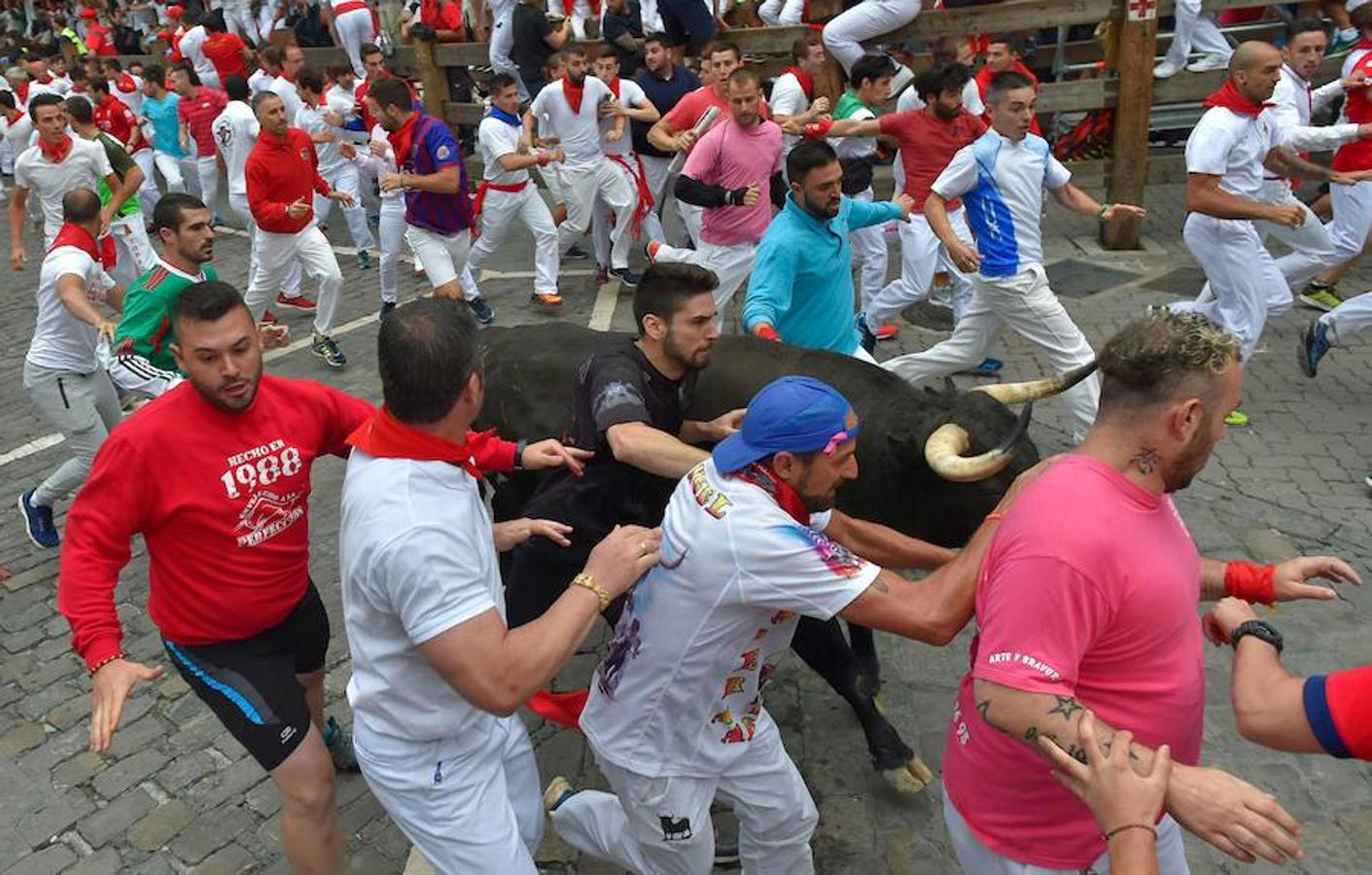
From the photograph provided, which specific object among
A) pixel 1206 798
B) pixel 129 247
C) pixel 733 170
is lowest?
pixel 129 247

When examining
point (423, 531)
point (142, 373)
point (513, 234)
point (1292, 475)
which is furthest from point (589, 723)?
point (513, 234)

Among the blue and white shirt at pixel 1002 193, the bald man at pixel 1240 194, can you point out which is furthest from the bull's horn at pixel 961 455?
the bald man at pixel 1240 194

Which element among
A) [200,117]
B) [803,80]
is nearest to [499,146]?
[803,80]

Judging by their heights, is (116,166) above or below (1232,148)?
above

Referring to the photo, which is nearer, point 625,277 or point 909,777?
point 909,777

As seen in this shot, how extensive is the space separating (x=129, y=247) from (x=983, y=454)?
8.72 meters

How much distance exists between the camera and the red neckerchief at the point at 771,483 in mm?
2850

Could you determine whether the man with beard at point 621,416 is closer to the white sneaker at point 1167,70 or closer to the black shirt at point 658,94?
the black shirt at point 658,94

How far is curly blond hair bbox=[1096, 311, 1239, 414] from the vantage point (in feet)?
7.73

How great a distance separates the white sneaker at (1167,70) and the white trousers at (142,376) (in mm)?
9156

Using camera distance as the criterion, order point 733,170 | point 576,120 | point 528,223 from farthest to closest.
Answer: point 576,120 → point 528,223 → point 733,170

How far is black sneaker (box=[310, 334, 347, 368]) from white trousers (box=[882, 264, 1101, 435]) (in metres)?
4.73

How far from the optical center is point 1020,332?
6652mm

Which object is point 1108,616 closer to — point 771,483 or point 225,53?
point 771,483
